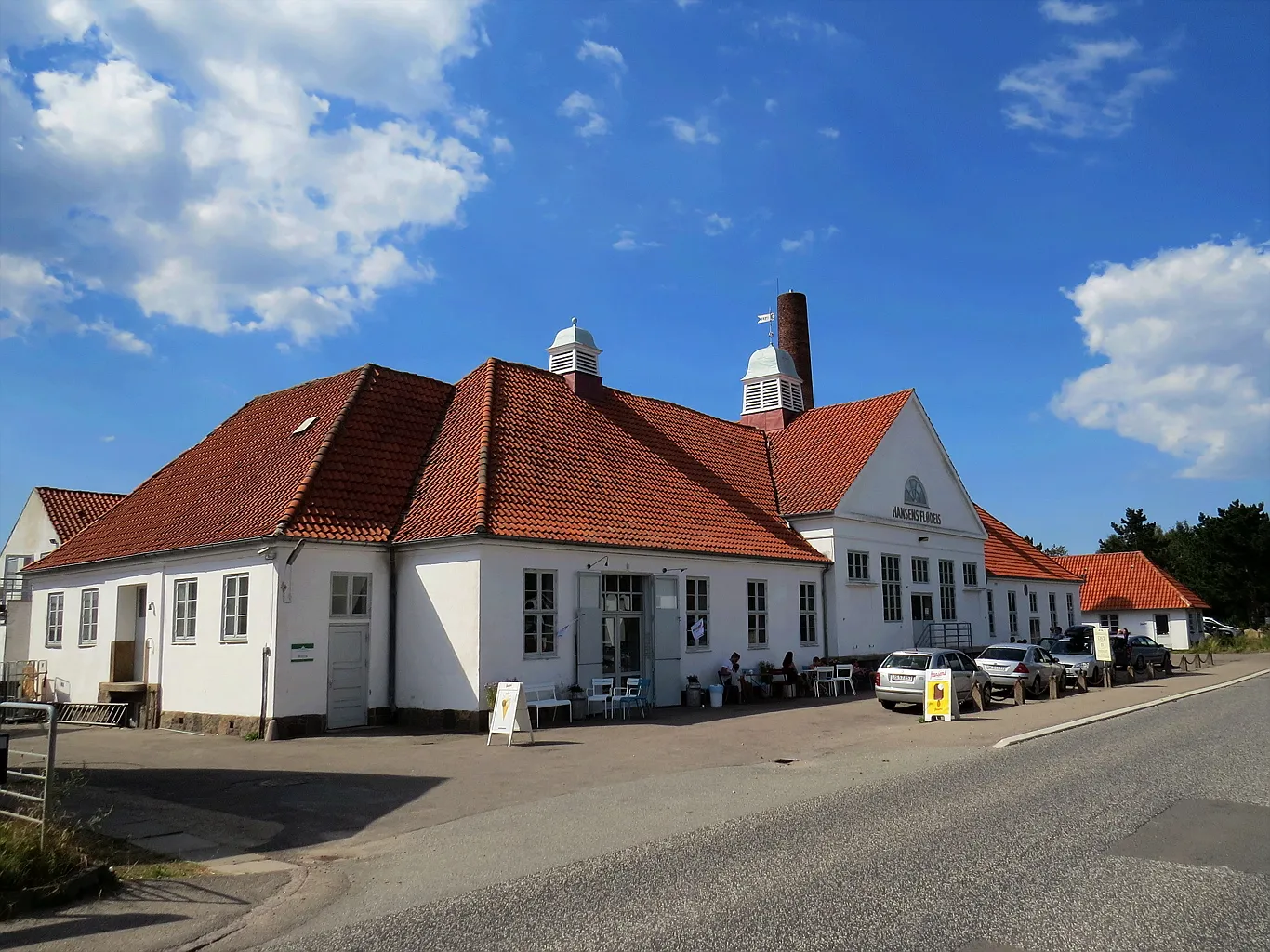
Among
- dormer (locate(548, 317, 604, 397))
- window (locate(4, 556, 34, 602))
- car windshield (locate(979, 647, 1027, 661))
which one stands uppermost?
dormer (locate(548, 317, 604, 397))

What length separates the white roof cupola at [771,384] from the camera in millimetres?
36344

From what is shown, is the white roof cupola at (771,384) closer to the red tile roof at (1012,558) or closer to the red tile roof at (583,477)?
the red tile roof at (583,477)

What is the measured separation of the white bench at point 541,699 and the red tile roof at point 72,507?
1947 centimetres

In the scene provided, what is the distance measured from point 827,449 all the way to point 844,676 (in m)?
8.24

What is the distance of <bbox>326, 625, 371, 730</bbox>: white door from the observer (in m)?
18.7

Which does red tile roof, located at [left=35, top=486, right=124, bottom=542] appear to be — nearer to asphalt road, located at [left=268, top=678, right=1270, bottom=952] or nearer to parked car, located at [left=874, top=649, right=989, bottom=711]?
parked car, located at [left=874, top=649, right=989, bottom=711]

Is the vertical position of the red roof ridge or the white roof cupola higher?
the white roof cupola

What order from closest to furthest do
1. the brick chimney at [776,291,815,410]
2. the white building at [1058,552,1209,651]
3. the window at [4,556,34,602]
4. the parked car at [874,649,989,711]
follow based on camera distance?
the parked car at [874,649,989,711], the window at [4,556,34,602], the brick chimney at [776,291,815,410], the white building at [1058,552,1209,651]

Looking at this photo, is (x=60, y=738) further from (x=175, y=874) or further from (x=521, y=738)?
(x=175, y=874)

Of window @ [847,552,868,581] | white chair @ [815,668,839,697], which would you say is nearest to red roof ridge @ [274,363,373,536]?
white chair @ [815,668,839,697]

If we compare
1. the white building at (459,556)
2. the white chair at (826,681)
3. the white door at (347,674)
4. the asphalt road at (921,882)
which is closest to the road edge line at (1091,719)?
the asphalt road at (921,882)

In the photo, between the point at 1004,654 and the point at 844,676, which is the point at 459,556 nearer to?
the point at 844,676

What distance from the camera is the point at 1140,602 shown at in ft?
191

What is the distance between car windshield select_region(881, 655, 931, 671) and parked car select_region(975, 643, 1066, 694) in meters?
3.94
